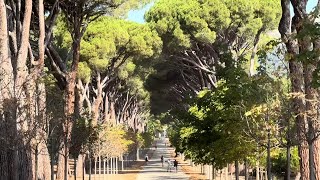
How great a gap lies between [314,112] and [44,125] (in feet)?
30.2

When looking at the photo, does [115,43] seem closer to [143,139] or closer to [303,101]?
[303,101]

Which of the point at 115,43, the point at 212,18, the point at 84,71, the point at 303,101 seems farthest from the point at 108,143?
the point at 303,101

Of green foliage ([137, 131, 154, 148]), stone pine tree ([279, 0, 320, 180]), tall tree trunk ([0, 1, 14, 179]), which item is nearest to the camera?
stone pine tree ([279, 0, 320, 180])

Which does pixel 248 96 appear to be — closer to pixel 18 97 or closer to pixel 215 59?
pixel 18 97

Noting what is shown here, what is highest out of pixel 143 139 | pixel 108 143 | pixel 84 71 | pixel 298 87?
pixel 84 71

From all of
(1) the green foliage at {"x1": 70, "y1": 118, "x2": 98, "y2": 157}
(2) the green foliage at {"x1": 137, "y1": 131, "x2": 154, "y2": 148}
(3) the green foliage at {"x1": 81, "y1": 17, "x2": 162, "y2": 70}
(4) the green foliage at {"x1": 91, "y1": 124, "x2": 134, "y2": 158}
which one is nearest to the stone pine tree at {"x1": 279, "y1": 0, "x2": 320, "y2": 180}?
(1) the green foliage at {"x1": 70, "y1": 118, "x2": 98, "y2": 157}

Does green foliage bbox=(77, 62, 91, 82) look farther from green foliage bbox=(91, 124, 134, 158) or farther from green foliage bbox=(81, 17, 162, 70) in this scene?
green foliage bbox=(91, 124, 134, 158)

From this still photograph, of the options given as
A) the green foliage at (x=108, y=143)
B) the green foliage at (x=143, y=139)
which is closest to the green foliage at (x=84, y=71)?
the green foliage at (x=108, y=143)

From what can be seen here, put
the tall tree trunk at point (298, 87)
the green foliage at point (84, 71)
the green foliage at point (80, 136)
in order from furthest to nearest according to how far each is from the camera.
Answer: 1. the green foliage at point (84, 71)
2. the green foliage at point (80, 136)
3. the tall tree trunk at point (298, 87)

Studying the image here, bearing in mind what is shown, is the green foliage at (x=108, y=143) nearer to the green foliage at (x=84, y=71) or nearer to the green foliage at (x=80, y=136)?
the green foliage at (x=84, y=71)

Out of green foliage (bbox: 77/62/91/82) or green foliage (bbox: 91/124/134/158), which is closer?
green foliage (bbox: 91/124/134/158)

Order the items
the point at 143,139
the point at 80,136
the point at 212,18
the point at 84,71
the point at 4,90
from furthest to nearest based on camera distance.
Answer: the point at 143,139 < the point at 84,71 < the point at 212,18 < the point at 80,136 < the point at 4,90

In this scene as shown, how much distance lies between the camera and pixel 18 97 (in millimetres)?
16750

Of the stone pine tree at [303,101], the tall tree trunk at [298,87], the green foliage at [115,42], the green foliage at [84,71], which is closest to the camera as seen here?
the stone pine tree at [303,101]
